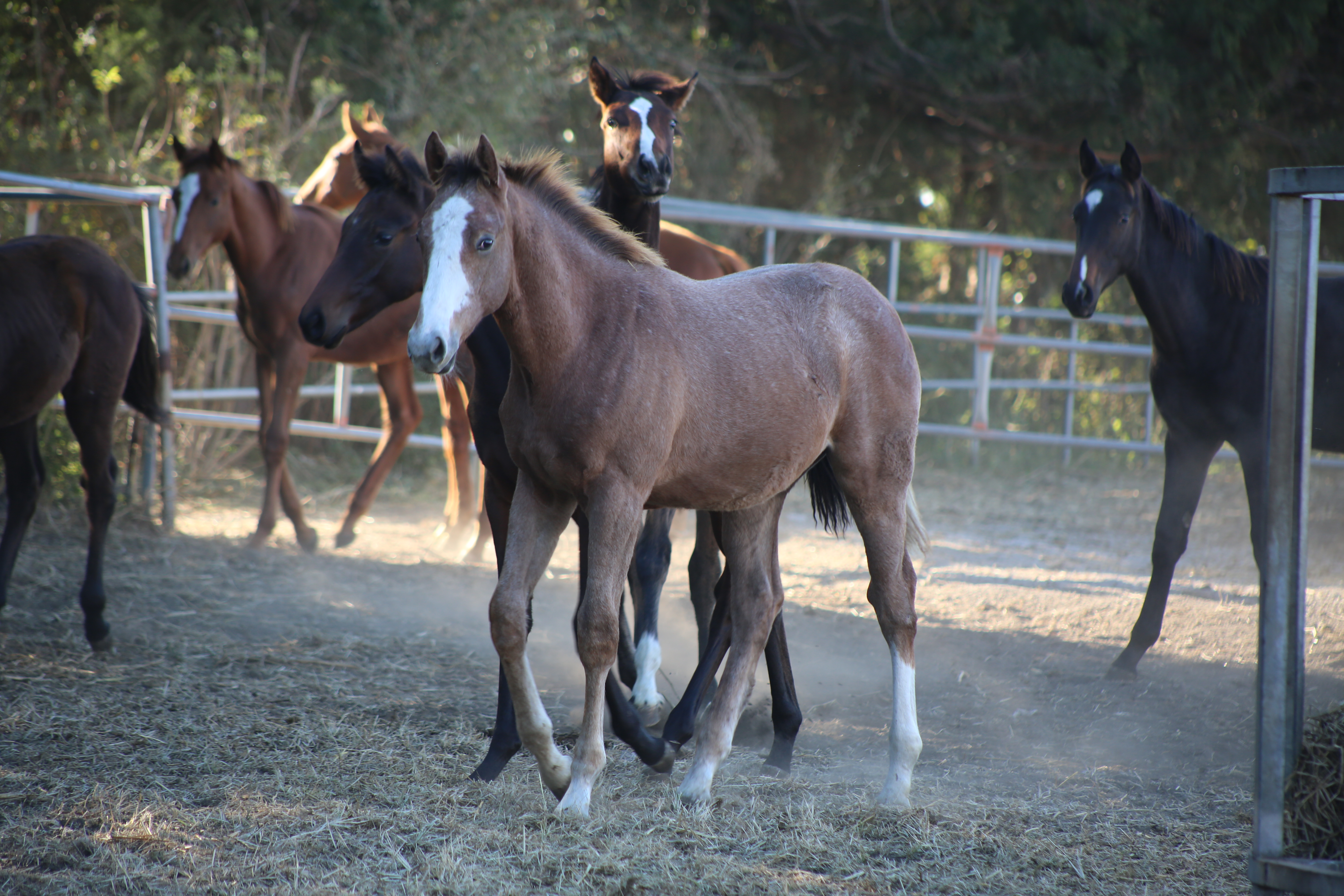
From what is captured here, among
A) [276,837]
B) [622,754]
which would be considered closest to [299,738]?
[276,837]

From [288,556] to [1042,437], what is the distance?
19.0ft

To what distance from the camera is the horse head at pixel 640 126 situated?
12.3 ft

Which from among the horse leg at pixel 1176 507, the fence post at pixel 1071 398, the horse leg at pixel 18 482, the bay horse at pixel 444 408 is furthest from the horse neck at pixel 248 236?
the fence post at pixel 1071 398

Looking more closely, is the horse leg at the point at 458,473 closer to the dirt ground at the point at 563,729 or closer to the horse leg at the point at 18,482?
the dirt ground at the point at 563,729

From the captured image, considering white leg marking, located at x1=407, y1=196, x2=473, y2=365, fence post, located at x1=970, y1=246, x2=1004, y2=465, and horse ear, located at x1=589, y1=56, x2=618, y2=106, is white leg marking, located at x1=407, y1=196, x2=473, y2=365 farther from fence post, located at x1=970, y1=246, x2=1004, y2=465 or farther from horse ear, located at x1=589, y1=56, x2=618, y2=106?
fence post, located at x1=970, y1=246, x2=1004, y2=465

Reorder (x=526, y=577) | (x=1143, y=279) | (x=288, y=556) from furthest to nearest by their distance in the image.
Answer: (x=288, y=556) < (x=1143, y=279) < (x=526, y=577)

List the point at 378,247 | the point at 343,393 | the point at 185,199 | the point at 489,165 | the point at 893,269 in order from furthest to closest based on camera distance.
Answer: the point at 893,269 < the point at 343,393 < the point at 185,199 < the point at 378,247 < the point at 489,165

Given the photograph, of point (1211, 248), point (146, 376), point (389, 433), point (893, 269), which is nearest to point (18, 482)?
point (146, 376)

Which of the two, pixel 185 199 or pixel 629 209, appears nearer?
pixel 629 209

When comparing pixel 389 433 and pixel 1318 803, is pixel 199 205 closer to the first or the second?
pixel 389 433

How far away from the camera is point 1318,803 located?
82.2 inches

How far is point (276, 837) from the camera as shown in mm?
2520

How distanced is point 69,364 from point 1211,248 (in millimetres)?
4958

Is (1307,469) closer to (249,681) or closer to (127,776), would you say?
(127,776)
